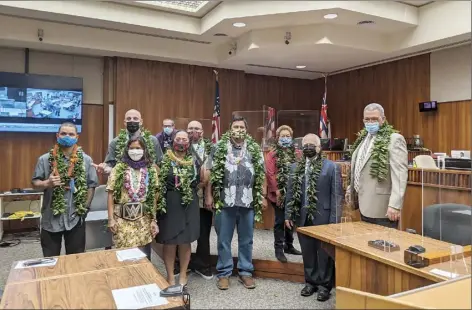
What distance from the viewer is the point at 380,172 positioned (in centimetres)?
280

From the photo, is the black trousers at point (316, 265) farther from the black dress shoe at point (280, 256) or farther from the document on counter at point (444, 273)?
the document on counter at point (444, 273)

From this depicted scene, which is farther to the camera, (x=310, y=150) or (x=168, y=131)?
(x=168, y=131)

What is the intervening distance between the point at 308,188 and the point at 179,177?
109 centimetres

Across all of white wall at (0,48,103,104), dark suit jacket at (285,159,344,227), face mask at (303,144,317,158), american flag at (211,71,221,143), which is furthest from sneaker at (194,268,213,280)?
white wall at (0,48,103,104)

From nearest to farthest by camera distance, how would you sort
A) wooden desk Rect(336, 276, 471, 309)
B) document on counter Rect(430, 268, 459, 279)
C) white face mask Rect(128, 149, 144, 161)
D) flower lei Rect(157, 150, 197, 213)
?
wooden desk Rect(336, 276, 471, 309), document on counter Rect(430, 268, 459, 279), white face mask Rect(128, 149, 144, 161), flower lei Rect(157, 150, 197, 213)

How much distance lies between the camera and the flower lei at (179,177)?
303 cm

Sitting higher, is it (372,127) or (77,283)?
(372,127)

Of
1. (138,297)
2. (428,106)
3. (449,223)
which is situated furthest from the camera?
(428,106)

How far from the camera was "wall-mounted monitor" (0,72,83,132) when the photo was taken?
5.36 m

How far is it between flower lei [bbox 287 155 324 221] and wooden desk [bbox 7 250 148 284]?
57.4 inches

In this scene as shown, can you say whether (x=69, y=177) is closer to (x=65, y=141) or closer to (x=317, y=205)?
(x=65, y=141)

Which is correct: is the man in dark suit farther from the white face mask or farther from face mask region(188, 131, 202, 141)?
the white face mask

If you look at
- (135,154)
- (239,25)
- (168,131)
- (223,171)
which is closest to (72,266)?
(135,154)

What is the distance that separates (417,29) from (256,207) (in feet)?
11.9
